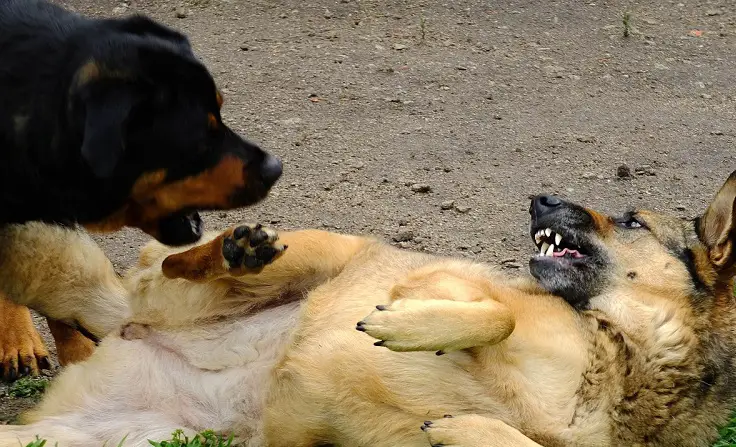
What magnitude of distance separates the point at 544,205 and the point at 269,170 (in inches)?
55.2

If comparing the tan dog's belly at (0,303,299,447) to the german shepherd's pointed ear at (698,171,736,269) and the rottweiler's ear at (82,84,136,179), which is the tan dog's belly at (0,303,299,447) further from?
the german shepherd's pointed ear at (698,171,736,269)

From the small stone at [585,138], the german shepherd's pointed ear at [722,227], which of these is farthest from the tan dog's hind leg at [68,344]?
the small stone at [585,138]

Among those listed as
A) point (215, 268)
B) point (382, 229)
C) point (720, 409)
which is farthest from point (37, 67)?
point (720, 409)

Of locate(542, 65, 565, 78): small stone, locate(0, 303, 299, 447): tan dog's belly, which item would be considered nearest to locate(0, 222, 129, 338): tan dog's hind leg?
locate(0, 303, 299, 447): tan dog's belly

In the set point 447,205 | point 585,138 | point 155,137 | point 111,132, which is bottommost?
point 447,205

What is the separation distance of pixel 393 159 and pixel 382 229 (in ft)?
3.02

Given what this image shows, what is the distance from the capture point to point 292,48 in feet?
26.3

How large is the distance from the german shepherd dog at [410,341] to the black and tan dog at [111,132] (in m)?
0.28

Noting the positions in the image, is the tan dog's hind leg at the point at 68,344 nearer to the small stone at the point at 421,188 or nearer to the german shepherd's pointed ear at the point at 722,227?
the small stone at the point at 421,188

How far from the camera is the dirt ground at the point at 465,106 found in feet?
20.2

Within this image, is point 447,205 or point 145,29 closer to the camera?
point 145,29

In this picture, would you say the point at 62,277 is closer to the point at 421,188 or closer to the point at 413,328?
the point at 413,328

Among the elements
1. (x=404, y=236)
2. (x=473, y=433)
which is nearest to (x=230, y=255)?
(x=473, y=433)

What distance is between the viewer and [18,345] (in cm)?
452
